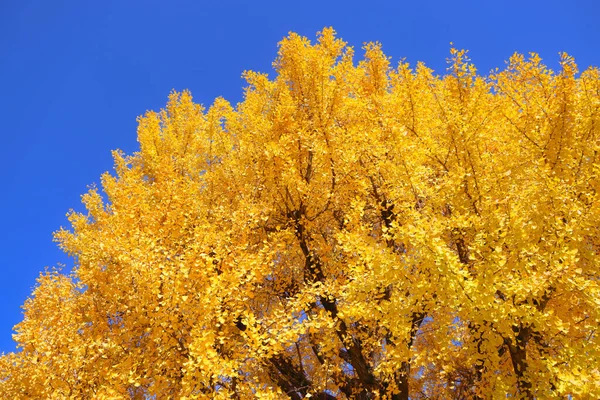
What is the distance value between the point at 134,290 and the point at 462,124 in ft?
19.1

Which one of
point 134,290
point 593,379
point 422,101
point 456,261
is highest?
point 422,101

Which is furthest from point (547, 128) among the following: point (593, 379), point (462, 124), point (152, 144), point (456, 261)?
point (152, 144)

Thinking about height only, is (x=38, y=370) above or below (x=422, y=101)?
below

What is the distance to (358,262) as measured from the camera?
5.42 metres

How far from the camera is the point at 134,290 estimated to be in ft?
19.4

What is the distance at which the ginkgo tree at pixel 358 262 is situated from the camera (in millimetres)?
4402

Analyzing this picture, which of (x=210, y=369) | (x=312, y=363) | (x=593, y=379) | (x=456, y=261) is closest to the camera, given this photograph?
(x=593, y=379)

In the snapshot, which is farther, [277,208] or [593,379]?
[277,208]

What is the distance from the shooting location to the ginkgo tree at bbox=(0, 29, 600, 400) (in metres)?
4.40

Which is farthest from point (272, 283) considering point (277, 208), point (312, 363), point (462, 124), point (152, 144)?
point (152, 144)

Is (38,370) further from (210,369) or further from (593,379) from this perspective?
(593,379)

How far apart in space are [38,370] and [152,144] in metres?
8.59

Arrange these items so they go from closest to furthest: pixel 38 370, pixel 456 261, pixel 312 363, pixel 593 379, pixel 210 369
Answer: pixel 593 379 < pixel 456 261 < pixel 210 369 < pixel 38 370 < pixel 312 363

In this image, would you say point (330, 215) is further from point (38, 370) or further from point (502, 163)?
point (38, 370)
